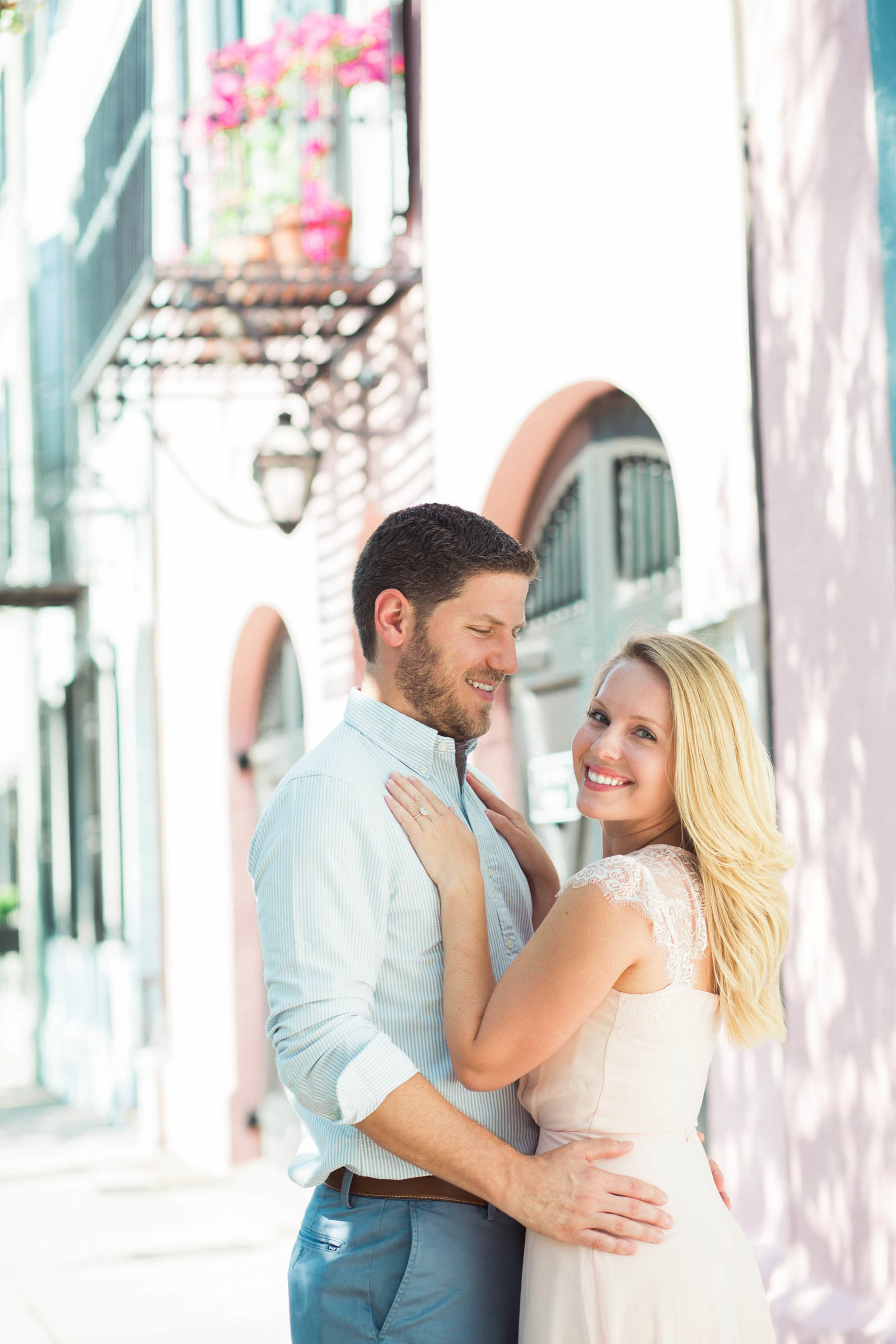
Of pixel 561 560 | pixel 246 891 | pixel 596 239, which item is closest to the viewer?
pixel 596 239

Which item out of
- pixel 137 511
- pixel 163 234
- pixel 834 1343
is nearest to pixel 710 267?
pixel 834 1343

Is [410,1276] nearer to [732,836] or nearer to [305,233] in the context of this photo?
[732,836]

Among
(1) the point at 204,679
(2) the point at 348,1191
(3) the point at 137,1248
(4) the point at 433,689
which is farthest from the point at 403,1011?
(1) the point at 204,679

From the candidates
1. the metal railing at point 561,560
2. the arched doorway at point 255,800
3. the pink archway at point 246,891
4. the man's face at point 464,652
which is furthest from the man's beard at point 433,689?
the pink archway at point 246,891

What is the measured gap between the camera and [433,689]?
9.38 ft

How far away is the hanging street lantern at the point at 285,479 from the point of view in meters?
8.40

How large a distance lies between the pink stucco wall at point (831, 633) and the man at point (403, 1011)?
1.51 m

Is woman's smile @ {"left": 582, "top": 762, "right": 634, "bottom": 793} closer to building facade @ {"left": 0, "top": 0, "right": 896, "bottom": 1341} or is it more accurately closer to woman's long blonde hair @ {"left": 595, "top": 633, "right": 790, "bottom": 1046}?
woman's long blonde hair @ {"left": 595, "top": 633, "right": 790, "bottom": 1046}

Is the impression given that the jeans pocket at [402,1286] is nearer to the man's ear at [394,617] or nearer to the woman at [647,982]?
the woman at [647,982]

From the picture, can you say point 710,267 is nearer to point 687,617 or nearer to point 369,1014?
point 687,617

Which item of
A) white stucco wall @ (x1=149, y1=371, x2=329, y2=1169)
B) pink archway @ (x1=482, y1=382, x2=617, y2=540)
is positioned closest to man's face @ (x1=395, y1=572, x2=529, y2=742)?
pink archway @ (x1=482, y1=382, x2=617, y2=540)

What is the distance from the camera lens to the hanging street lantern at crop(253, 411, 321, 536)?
8.40 meters

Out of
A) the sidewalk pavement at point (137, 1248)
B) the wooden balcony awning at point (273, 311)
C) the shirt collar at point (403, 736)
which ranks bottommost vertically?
the sidewalk pavement at point (137, 1248)

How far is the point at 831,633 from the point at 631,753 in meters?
1.67
